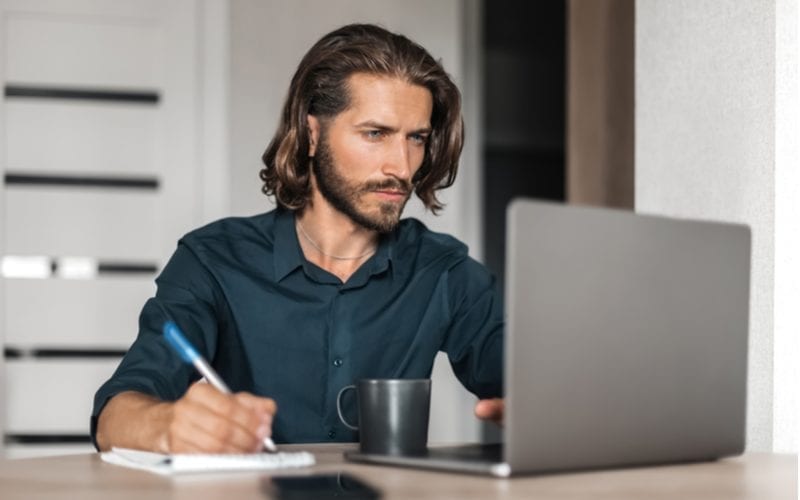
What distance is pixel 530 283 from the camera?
115cm

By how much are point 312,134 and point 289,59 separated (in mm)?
1649

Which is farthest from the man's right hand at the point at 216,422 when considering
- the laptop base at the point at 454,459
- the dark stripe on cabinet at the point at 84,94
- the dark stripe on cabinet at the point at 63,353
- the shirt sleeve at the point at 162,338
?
the dark stripe on cabinet at the point at 84,94

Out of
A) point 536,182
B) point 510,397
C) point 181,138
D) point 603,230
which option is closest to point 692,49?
point 603,230

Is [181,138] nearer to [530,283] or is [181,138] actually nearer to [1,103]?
[1,103]

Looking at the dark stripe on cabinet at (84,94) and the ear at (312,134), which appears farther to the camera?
the dark stripe on cabinet at (84,94)

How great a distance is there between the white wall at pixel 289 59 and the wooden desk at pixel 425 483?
8.45 feet

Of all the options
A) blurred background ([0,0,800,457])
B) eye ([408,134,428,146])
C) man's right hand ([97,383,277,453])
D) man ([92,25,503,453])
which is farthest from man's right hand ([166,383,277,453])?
blurred background ([0,0,800,457])

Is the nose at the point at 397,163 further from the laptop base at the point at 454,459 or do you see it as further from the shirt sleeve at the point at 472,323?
the laptop base at the point at 454,459

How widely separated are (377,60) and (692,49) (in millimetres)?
591

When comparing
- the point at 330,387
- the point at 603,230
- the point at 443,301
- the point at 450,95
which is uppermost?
the point at 450,95

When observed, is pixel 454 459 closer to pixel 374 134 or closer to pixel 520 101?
pixel 374 134

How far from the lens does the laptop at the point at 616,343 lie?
3.80ft

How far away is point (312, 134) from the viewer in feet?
7.76

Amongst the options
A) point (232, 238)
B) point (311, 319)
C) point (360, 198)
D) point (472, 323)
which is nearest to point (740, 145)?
point (472, 323)
